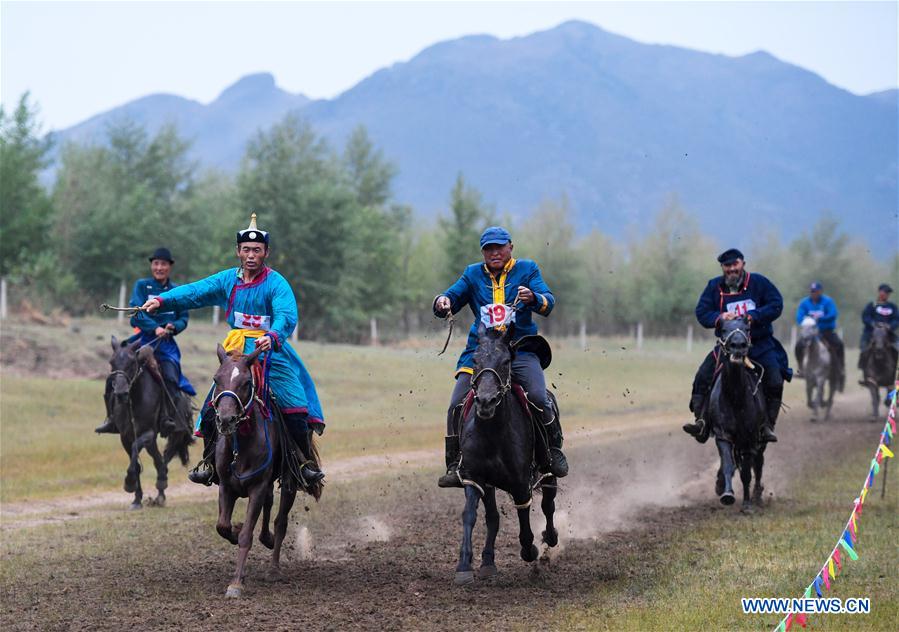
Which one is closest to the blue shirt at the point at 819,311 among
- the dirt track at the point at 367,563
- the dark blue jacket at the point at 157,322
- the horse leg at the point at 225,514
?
the dirt track at the point at 367,563

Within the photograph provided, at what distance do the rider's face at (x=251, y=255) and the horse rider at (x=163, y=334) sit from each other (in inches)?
215

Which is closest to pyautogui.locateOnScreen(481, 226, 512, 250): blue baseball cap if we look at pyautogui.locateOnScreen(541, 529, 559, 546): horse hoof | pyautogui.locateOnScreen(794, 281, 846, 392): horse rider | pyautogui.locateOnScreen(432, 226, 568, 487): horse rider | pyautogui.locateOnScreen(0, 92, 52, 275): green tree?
pyautogui.locateOnScreen(432, 226, 568, 487): horse rider

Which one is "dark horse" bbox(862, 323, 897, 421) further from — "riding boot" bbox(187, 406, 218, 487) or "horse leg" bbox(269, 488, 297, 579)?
"riding boot" bbox(187, 406, 218, 487)

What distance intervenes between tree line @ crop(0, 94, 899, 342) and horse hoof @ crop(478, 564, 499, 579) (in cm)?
2935

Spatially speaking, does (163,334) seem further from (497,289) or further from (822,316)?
(822,316)

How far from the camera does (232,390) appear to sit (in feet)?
30.7

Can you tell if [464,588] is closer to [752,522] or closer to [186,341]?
[752,522]

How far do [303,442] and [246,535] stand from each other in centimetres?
142

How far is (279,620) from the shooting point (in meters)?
8.50

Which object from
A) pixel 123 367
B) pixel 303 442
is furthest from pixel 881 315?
pixel 303 442

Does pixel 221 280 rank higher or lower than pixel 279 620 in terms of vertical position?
higher

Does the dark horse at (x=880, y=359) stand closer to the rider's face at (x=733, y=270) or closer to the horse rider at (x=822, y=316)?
the horse rider at (x=822, y=316)

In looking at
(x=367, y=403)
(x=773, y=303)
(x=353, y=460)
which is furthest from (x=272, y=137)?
(x=773, y=303)

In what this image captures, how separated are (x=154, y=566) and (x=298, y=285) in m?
47.1
